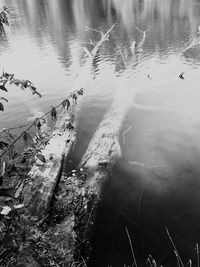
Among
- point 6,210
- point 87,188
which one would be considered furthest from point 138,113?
point 6,210

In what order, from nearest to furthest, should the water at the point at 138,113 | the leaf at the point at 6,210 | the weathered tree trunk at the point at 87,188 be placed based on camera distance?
the leaf at the point at 6,210 → the weathered tree trunk at the point at 87,188 → the water at the point at 138,113

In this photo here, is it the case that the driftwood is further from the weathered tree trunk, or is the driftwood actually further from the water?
the water

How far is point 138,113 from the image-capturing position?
56.9 feet

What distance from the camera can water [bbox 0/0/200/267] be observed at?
363 inches

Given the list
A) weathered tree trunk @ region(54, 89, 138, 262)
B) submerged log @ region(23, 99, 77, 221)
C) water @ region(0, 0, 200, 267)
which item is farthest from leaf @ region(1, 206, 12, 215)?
weathered tree trunk @ region(54, 89, 138, 262)

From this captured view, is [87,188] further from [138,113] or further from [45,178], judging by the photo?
[138,113]

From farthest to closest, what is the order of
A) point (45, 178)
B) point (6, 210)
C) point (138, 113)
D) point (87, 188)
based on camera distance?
point (138, 113) → point (87, 188) → point (45, 178) → point (6, 210)

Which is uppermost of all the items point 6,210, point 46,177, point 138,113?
point 6,210

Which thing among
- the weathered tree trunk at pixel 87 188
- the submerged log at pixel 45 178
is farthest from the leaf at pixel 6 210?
the weathered tree trunk at pixel 87 188

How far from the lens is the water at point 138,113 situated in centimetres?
921

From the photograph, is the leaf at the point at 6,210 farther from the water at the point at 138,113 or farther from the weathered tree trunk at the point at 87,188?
the weathered tree trunk at the point at 87,188

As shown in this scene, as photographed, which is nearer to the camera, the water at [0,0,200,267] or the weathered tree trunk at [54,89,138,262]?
the weathered tree trunk at [54,89,138,262]

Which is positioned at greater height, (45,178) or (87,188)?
(45,178)

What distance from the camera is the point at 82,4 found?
67.5 m
